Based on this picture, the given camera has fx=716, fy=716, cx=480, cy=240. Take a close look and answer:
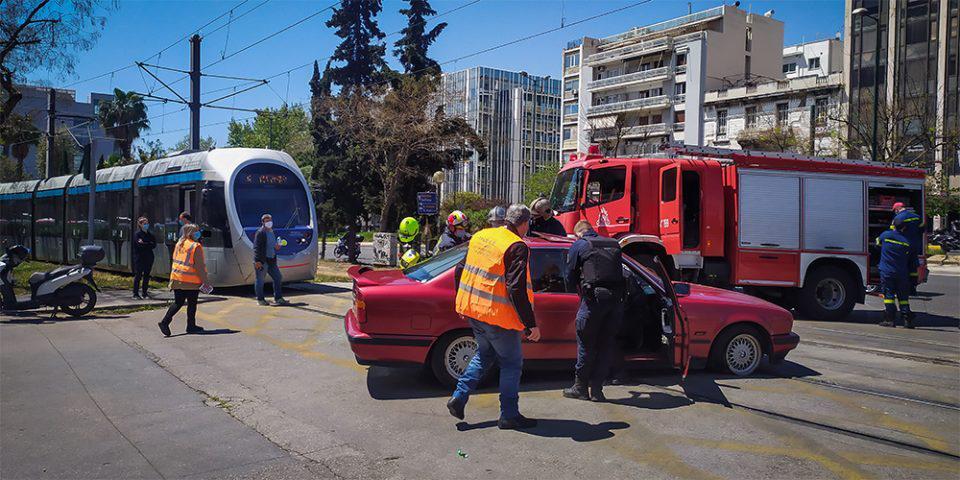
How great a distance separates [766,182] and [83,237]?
18.7m

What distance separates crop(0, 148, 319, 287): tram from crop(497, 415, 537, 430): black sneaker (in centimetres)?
1011

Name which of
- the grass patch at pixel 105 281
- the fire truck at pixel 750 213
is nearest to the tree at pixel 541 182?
the grass patch at pixel 105 281

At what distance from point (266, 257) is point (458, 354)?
7.47 m

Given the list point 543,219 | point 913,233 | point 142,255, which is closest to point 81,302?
point 142,255

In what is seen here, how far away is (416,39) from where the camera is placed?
Answer: 4178 centimetres

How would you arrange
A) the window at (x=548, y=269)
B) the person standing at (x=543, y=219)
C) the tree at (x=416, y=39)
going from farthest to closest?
the tree at (x=416, y=39) < the person standing at (x=543, y=219) < the window at (x=548, y=269)

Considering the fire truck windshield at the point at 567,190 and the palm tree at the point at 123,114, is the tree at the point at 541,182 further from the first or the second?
the fire truck windshield at the point at 567,190

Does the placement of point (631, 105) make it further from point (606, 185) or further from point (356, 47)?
point (606, 185)

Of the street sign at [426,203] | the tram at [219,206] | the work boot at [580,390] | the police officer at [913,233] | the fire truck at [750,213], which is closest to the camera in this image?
the work boot at [580,390]

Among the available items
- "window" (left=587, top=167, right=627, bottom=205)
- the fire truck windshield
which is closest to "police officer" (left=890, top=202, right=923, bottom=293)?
"window" (left=587, top=167, right=627, bottom=205)

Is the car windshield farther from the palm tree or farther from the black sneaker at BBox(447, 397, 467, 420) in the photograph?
the palm tree

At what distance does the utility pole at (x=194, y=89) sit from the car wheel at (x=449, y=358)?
17.8 meters

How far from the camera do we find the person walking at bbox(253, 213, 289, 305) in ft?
43.8

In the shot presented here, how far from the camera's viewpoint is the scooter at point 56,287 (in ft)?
39.1
